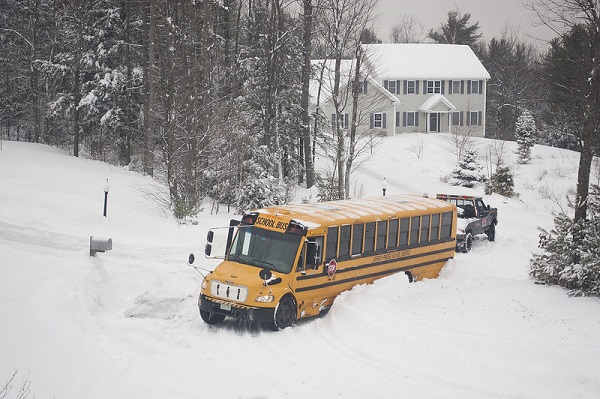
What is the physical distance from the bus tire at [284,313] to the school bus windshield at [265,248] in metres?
0.67

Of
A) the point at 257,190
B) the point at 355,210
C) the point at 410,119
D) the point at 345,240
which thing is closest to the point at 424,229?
the point at 355,210

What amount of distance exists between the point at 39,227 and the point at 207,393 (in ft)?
42.2

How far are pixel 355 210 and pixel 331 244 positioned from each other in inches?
81.5

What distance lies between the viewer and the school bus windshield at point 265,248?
14438 mm

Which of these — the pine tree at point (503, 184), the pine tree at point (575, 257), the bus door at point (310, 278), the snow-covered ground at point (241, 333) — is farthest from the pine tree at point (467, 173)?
the bus door at point (310, 278)

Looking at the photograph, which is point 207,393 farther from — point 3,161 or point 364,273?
point 3,161

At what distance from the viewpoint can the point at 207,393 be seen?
32.6 ft

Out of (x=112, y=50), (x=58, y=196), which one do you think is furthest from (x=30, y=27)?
(x=58, y=196)

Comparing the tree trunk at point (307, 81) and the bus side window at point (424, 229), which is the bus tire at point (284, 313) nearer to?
the bus side window at point (424, 229)

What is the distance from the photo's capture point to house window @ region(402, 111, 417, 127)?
6338 centimetres

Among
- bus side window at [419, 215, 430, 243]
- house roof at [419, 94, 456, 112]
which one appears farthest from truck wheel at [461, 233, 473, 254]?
house roof at [419, 94, 456, 112]

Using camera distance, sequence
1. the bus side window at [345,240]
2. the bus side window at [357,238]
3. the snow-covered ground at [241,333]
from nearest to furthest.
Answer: the snow-covered ground at [241,333]
the bus side window at [345,240]
the bus side window at [357,238]

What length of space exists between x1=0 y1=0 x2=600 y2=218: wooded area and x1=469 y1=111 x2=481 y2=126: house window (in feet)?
80.7

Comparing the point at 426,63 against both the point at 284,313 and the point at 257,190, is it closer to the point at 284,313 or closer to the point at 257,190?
the point at 257,190
